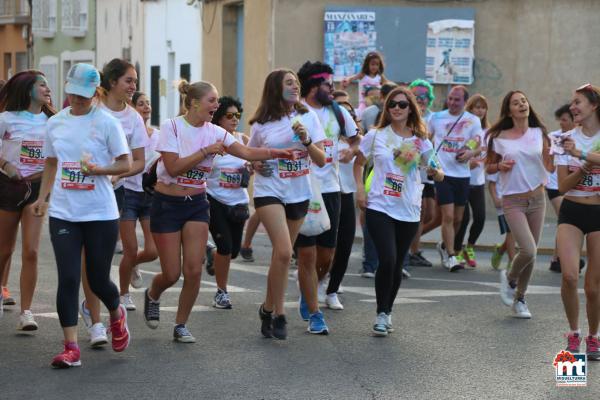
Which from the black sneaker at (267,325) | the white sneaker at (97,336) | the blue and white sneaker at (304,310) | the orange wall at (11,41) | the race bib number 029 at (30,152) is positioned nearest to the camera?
the white sneaker at (97,336)

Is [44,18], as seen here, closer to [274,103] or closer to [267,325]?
[274,103]

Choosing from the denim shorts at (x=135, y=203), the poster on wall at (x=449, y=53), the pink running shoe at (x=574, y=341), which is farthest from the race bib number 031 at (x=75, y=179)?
the poster on wall at (x=449, y=53)

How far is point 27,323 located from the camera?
9.41 meters

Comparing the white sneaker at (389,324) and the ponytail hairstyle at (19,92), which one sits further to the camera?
the white sneaker at (389,324)

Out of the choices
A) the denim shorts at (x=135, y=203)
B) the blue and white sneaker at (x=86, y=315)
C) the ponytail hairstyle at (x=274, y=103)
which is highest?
the ponytail hairstyle at (x=274, y=103)

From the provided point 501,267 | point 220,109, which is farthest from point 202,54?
point 220,109

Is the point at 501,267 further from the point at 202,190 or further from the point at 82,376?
the point at 82,376

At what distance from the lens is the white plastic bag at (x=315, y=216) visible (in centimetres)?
945

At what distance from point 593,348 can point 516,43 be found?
13074 millimetres

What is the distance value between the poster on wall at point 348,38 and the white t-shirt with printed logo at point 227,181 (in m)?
10.3

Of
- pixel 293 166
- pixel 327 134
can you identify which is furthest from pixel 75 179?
pixel 327 134

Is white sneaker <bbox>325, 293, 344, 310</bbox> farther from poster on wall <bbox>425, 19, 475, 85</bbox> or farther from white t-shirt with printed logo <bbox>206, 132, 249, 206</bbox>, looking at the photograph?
poster on wall <bbox>425, 19, 475, 85</bbox>

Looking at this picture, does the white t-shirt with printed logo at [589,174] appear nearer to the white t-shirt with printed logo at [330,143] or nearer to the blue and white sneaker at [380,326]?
the blue and white sneaker at [380,326]

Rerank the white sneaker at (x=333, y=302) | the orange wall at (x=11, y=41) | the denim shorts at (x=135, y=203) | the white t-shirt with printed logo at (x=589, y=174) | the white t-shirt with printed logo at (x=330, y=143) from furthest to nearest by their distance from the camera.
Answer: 1. the orange wall at (x=11, y=41)
2. the white sneaker at (x=333, y=302)
3. the denim shorts at (x=135, y=203)
4. the white t-shirt with printed logo at (x=330, y=143)
5. the white t-shirt with printed logo at (x=589, y=174)
